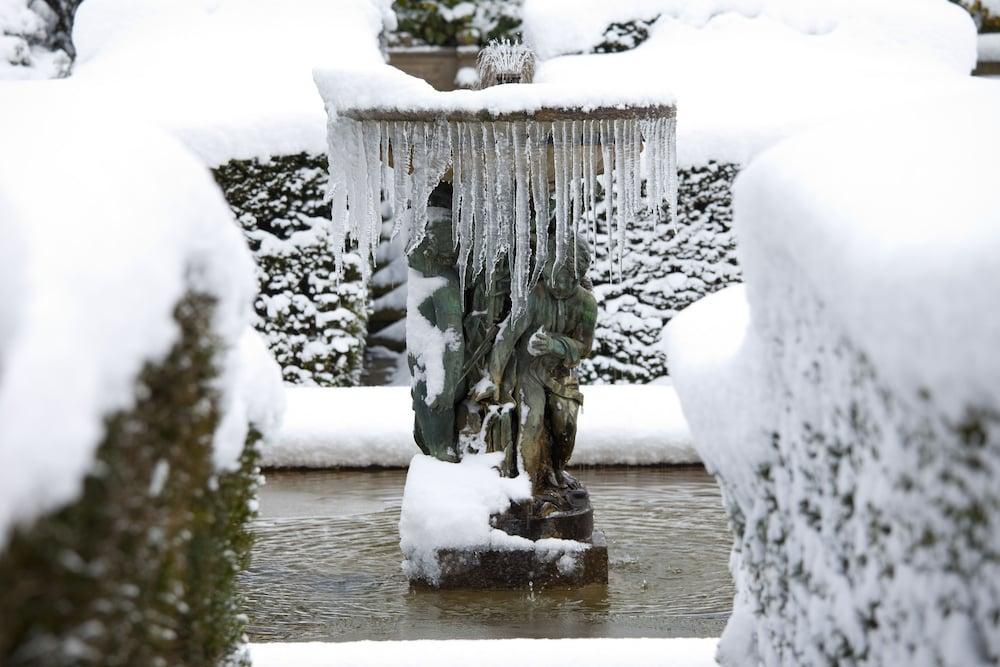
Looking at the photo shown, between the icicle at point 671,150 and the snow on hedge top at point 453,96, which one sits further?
the icicle at point 671,150

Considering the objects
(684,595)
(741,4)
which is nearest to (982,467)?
(684,595)

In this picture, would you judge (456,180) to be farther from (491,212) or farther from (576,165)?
(576,165)

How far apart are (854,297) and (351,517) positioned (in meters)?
4.34

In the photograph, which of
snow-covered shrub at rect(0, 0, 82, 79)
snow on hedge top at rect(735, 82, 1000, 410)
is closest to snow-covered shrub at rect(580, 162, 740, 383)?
snow on hedge top at rect(735, 82, 1000, 410)

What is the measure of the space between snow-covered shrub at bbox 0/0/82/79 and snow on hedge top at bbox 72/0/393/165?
3.20ft

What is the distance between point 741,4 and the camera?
1195 centimetres

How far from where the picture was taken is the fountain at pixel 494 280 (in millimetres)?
4703

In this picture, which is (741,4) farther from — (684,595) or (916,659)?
(916,659)

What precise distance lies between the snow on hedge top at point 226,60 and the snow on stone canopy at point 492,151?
4.06m

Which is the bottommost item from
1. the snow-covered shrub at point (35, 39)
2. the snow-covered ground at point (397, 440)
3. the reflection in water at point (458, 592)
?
the snow-covered ground at point (397, 440)

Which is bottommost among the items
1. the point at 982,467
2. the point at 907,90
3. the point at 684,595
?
the point at 684,595

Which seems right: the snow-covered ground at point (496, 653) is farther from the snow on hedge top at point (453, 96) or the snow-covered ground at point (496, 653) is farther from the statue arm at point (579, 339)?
the snow on hedge top at point (453, 96)

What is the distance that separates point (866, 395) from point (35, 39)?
1228 cm

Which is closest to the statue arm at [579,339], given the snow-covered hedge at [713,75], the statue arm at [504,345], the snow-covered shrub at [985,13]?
the statue arm at [504,345]
